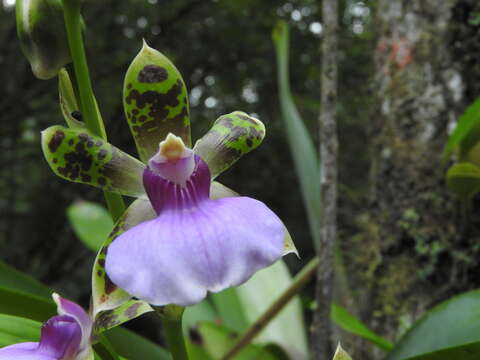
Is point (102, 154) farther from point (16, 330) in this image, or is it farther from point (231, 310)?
point (231, 310)

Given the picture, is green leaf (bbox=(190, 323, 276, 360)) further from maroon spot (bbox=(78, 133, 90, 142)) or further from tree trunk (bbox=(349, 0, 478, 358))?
maroon spot (bbox=(78, 133, 90, 142))

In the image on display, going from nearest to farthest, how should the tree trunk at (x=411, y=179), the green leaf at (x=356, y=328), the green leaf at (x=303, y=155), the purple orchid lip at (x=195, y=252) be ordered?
the purple orchid lip at (x=195, y=252)
the green leaf at (x=356, y=328)
the tree trunk at (x=411, y=179)
the green leaf at (x=303, y=155)

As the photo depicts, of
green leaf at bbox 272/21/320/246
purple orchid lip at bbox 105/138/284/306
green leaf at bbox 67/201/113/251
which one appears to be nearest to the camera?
purple orchid lip at bbox 105/138/284/306

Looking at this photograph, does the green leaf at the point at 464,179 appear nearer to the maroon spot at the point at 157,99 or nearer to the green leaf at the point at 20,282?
the maroon spot at the point at 157,99

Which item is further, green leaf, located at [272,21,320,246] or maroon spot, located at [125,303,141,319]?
green leaf, located at [272,21,320,246]

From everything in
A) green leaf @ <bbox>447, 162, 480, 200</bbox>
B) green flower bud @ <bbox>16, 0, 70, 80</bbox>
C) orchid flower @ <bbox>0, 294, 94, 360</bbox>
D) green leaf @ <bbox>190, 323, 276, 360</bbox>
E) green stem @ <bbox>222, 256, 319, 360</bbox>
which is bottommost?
green leaf @ <bbox>190, 323, 276, 360</bbox>

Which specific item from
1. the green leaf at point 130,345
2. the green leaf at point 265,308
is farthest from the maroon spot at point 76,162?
the green leaf at point 265,308

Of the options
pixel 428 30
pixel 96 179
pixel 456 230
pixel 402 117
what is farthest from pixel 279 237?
pixel 428 30

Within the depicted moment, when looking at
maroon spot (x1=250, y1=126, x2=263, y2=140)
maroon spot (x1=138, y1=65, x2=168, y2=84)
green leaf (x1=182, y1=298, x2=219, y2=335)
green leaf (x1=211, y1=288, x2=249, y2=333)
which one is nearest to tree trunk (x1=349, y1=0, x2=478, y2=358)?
green leaf (x1=211, y1=288, x2=249, y2=333)
